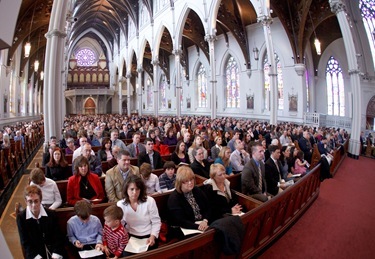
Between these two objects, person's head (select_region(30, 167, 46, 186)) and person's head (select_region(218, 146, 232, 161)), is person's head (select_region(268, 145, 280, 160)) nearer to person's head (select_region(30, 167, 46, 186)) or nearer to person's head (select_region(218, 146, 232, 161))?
person's head (select_region(218, 146, 232, 161))

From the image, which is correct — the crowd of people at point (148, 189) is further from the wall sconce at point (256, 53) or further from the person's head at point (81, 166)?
the wall sconce at point (256, 53)

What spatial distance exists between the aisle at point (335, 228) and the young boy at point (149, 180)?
190cm

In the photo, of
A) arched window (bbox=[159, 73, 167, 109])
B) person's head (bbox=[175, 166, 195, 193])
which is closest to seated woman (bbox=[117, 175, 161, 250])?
person's head (bbox=[175, 166, 195, 193])

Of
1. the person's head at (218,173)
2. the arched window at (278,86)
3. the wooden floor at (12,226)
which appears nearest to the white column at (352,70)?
the arched window at (278,86)

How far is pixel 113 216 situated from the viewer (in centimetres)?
264

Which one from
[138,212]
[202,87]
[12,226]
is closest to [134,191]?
[138,212]

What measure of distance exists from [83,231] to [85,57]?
50.4 meters

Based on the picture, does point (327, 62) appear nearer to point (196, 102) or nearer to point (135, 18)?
point (196, 102)

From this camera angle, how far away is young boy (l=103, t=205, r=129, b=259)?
105 inches

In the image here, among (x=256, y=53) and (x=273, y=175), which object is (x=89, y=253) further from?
(x=256, y=53)

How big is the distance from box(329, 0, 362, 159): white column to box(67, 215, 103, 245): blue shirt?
41.3 ft

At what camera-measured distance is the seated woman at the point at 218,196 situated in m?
3.61

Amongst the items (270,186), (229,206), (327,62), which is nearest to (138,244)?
(229,206)

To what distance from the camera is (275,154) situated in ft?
16.3
